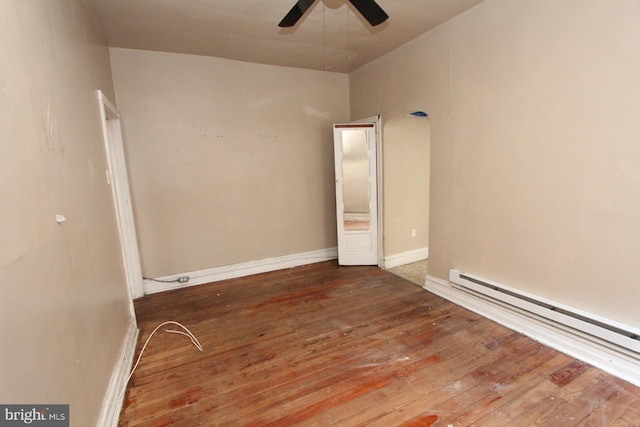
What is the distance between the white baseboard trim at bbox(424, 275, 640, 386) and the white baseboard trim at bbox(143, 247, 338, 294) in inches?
78.8

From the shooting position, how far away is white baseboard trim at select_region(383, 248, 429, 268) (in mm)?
4117

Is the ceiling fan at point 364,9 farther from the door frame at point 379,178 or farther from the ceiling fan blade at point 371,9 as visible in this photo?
the door frame at point 379,178

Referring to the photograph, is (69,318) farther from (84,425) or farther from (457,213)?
(457,213)

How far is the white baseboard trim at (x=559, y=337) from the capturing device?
6.17ft

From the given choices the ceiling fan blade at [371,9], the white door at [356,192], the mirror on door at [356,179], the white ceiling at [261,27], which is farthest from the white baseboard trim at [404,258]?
the ceiling fan blade at [371,9]

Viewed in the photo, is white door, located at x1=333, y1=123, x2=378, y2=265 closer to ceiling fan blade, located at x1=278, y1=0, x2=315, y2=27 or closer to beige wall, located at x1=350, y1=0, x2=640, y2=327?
beige wall, located at x1=350, y1=0, x2=640, y2=327

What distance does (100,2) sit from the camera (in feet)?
7.50

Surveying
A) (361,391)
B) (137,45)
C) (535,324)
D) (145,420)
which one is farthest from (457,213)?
(137,45)

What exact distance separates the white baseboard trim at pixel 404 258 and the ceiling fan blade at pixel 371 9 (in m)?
2.93

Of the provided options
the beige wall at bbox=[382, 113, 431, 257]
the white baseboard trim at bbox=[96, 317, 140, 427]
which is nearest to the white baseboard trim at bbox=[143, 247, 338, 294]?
the beige wall at bbox=[382, 113, 431, 257]

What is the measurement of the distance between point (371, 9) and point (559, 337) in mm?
2649
